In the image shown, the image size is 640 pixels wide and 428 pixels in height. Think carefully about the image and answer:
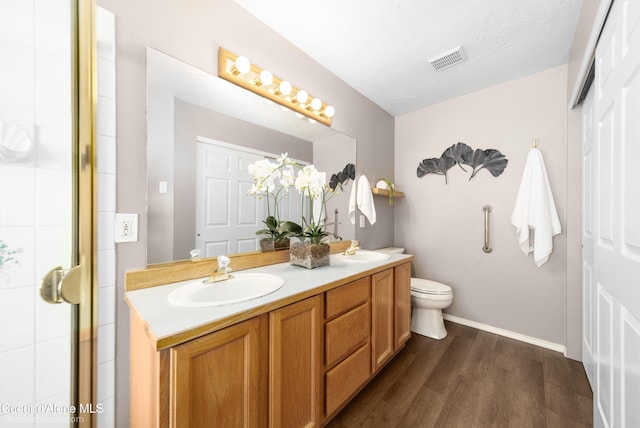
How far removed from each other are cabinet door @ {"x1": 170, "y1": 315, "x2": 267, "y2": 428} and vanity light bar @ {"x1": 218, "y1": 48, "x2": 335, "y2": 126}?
130cm

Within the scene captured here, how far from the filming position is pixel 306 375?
3.35ft

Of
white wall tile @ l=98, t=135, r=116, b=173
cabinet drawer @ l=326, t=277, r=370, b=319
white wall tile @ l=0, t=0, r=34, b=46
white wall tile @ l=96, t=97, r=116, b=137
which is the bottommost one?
cabinet drawer @ l=326, t=277, r=370, b=319

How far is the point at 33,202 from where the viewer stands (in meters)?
0.81

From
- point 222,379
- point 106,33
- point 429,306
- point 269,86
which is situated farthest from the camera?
point 429,306

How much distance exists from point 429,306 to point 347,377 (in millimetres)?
1159

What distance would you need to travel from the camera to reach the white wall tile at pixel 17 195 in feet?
2.52

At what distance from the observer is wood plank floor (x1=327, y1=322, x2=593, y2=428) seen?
1262 millimetres

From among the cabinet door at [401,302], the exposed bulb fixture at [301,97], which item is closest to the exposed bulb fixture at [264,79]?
the exposed bulb fixture at [301,97]

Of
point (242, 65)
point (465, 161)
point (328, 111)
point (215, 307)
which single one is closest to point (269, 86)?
point (242, 65)

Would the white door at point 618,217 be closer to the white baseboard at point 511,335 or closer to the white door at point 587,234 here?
the white door at point 587,234

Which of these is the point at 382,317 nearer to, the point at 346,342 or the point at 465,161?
the point at 346,342

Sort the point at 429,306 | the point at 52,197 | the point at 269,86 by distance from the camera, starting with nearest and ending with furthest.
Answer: the point at 52,197 < the point at 269,86 < the point at 429,306

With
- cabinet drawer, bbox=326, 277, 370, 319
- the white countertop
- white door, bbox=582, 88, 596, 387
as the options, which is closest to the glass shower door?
the white countertop

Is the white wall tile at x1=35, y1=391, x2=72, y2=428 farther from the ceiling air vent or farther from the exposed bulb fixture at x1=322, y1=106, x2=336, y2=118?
the ceiling air vent
